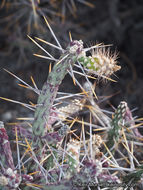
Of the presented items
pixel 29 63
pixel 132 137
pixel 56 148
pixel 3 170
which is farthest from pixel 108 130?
pixel 29 63

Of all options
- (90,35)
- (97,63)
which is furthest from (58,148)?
(90,35)

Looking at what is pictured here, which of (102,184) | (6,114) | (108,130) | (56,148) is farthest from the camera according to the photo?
(6,114)

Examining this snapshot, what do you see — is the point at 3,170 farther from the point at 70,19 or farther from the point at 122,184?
the point at 70,19

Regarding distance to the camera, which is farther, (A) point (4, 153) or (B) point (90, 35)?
(B) point (90, 35)

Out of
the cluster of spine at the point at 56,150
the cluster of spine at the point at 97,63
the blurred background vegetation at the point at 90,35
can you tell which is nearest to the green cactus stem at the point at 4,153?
the cluster of spine at the point at 56,150

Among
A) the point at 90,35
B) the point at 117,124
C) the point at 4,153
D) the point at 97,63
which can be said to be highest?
the point at 90,35

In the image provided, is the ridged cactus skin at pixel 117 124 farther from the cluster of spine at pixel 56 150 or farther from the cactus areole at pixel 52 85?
the cactus areole at pixel 52 85

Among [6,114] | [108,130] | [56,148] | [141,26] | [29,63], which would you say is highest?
[141,26]

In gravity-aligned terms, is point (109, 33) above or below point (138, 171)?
above

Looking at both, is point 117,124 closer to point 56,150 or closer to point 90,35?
point 56,150

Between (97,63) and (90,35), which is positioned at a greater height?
(90,35)
